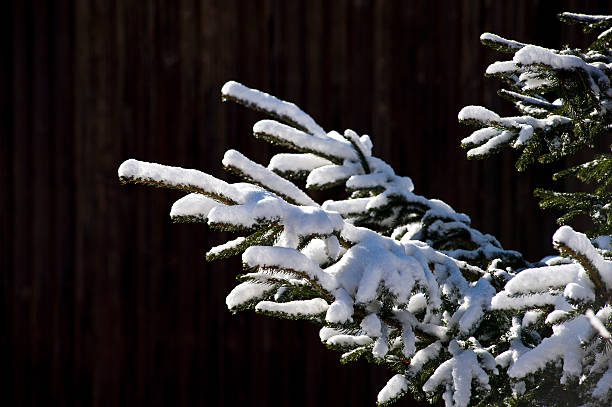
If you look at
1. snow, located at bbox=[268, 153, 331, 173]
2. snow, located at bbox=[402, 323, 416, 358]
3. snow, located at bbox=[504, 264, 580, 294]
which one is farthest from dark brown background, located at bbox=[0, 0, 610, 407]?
snow, located at bbox=[504, 264, 580, 294]

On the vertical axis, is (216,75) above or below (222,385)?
above

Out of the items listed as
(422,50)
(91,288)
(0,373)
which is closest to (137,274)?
(91,288)

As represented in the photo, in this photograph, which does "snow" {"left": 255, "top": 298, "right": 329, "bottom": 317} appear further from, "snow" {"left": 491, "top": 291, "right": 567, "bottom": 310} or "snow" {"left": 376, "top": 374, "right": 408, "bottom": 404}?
"snow" {"left": 491, "top": 291, "right": 567, "bottom": 310}

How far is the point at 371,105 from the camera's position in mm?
3768

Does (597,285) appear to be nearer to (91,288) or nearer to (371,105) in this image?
(371,105)

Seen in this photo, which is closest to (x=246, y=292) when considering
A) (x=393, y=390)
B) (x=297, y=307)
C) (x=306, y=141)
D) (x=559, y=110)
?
(x=297, y=307)

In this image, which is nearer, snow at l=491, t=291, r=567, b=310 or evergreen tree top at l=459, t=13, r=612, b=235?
snow at l=491, t=291, r=567, b=310

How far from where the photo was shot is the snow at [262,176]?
1.20m

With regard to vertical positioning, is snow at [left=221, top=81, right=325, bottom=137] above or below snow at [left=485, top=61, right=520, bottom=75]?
below

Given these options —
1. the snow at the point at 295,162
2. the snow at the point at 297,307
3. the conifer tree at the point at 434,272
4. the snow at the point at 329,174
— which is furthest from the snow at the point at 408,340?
the snow at the point at 295,162

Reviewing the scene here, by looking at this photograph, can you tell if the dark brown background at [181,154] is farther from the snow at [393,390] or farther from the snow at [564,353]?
the snow at [564,353]

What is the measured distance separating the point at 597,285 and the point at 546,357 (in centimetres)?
13

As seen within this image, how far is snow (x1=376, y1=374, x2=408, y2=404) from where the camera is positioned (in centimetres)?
120

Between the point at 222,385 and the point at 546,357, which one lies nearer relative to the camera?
the point at 546,357
